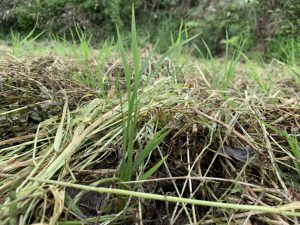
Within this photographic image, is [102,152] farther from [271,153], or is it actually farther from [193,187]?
[271,153]

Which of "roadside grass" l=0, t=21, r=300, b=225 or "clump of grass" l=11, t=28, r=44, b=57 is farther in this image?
"clump of grass" l=11, t=28, r=44, b=57

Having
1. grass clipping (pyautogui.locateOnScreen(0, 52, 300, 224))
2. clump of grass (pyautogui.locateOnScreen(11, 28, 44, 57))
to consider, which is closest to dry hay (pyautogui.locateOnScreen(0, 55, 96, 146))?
grass clipping (pyautogui.locateOnScreen(0, 52, 300, 224))

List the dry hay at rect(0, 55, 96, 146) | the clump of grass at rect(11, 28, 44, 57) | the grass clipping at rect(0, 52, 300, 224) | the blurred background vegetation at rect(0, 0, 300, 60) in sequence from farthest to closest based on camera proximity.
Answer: the blurred background vegetation at rect(0, 0, 300, 60) < the clump of grass at rect(11, 28, 44, 57) < the dry hay at rect(0, 55, 96, 146) < the grass clipping at rect(0, 52, 300, 224)

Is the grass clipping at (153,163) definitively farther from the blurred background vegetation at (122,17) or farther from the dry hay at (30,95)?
the blurred background vegetation at (122,17)

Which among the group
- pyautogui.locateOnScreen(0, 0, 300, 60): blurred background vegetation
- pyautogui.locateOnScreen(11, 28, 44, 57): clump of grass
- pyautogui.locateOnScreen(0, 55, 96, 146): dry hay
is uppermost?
pyautogui.locateOnScreen(0, 55, 96, 146): dry hay

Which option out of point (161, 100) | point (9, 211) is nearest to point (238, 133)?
point (161, 100)

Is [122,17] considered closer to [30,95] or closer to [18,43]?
[18,43]

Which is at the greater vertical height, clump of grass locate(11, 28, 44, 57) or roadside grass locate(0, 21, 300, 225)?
roadside grass locate(0, 21, 300, 225)

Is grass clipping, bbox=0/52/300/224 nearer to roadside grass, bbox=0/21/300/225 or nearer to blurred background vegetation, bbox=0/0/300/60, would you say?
roadside grass, bbox=0/21/300/225

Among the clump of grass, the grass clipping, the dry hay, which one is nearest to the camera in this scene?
the grass clipping
